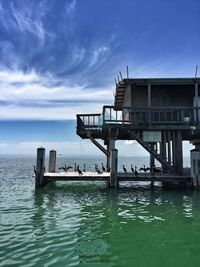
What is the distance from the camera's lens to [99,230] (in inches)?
426

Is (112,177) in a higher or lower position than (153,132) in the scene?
lower

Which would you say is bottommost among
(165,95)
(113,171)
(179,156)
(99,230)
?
(99,230)

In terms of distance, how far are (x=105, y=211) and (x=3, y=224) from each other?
460cm

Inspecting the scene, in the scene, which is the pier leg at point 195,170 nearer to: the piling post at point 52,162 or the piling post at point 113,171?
the piling post at point 113,171

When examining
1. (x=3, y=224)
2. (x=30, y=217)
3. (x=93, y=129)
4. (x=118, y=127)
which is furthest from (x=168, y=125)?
(x=3, y=224)

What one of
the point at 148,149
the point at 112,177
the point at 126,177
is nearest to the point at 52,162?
the point at 112,177

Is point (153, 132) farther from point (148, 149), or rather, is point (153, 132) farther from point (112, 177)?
point (112, 177)

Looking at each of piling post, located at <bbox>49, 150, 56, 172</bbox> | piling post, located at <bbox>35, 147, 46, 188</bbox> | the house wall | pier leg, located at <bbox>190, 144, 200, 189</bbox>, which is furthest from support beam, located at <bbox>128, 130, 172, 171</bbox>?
piling post, located at <bbox>49, 150, 56, 172</bbox>

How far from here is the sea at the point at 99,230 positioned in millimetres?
8023

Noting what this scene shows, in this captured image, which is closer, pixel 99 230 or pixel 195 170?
pixel 99 230

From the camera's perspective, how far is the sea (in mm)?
8023

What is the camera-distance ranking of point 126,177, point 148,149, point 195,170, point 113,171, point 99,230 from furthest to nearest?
point 148,149 → point 126,177 → point 113,171 → point 195,170 → point 99,230

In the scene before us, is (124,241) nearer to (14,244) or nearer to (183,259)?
(183,259)

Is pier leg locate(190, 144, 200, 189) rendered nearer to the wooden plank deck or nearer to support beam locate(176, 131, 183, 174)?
the wooden plank deck
